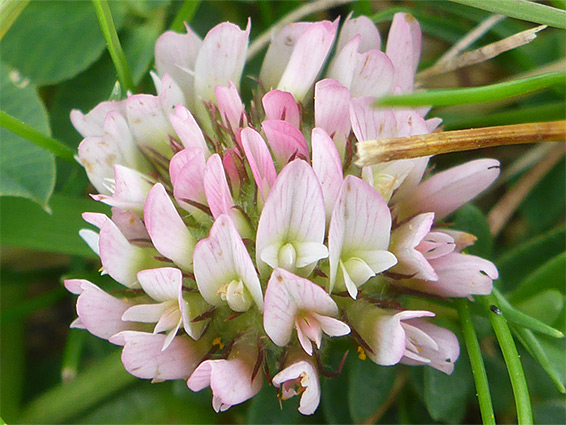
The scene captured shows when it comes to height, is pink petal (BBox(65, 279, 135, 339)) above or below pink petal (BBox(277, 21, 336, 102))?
below

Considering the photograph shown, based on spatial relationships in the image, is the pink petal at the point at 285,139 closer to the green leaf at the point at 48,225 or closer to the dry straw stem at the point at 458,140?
the dry straw stem at the point at 458,140

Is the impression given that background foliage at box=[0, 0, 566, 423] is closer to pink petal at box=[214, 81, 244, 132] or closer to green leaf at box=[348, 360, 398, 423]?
green leaf at box=[348, 360, 398, 423]

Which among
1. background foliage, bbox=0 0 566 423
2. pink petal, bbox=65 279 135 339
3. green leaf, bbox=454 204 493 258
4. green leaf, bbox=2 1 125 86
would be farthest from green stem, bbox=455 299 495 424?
green leaf, bbox=2 1 125 86

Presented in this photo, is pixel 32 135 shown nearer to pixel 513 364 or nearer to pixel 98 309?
pixel 98 309

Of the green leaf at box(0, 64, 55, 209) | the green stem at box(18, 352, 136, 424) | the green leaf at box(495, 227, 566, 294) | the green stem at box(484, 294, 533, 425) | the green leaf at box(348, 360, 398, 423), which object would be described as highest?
the green leaf at box(0, 64, 55, 209)

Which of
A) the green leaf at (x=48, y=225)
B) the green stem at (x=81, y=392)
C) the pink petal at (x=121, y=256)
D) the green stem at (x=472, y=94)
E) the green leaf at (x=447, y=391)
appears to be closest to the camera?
the green stem at (x=472, y=94)

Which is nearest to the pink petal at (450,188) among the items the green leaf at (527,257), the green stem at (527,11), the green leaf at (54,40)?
the green stem at (527,11)

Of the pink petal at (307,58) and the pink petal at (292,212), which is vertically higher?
the pink petal at (307,58)
